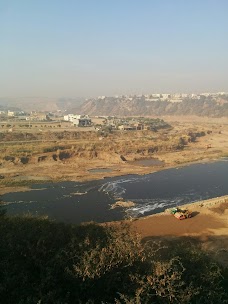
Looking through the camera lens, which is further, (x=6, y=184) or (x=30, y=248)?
(x=6, y=184)

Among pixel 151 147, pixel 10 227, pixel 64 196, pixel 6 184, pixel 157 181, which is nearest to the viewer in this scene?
pixel 10 227

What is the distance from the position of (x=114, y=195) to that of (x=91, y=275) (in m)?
27.1

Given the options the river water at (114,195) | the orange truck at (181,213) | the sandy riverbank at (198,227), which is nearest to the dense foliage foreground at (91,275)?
the sandy riverbank at (198,227)

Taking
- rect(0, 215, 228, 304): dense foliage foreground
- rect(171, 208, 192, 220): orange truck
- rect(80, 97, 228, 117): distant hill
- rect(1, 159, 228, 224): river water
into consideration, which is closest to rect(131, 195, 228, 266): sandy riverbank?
rect(171, 208, 192, 220): orange truck

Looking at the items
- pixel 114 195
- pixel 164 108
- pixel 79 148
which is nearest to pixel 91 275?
pixel 114 195

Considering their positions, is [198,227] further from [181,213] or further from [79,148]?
[79,148]

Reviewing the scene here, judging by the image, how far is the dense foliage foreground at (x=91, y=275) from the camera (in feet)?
37.6

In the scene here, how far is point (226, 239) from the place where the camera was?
27578 mm

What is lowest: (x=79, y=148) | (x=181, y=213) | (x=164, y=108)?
(x=181, y=213)

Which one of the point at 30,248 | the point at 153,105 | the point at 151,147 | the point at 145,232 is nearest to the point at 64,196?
the point at 145,232

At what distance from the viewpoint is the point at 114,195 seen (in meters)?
39.2

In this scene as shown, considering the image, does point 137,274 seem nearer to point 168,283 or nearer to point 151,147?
point 168,283

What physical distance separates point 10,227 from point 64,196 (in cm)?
2224

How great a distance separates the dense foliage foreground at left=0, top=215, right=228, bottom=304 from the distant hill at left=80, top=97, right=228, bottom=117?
14680 centimetres
